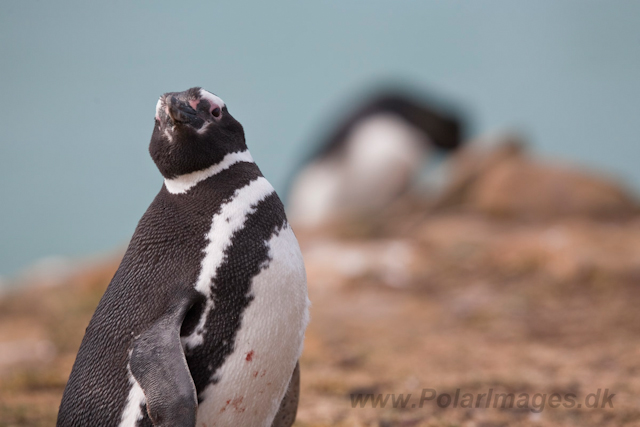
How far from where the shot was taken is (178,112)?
2096 mm

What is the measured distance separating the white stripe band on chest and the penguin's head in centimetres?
2

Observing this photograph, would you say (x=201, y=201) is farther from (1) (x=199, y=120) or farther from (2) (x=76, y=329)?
(2) (x=76, y=329)

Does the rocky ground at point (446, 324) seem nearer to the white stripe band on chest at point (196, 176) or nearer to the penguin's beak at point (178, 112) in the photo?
the white stripe band on chest at point (196, 176)

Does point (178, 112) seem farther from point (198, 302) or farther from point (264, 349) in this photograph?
point (264, 349)

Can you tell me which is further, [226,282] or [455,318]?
[455,318]

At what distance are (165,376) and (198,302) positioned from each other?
0.29 m

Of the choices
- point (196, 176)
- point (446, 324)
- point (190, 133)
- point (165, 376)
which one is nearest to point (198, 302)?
Result: point (165, 376)

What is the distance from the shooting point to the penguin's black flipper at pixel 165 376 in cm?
184

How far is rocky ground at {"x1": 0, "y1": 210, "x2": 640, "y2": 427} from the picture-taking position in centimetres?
375

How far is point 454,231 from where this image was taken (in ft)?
28.6

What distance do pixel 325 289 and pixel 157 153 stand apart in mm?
5352

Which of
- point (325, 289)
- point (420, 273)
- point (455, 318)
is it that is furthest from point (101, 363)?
point (420, 273)

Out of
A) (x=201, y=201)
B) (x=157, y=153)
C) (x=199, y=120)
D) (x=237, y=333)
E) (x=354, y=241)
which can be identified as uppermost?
(x=199, y=120)

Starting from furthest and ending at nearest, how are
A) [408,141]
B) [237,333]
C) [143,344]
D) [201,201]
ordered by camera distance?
[408,141] → [201,201] → [237,333] → [143,344]
